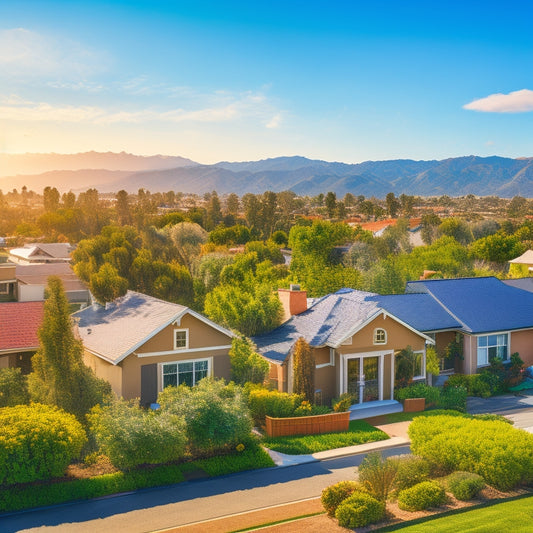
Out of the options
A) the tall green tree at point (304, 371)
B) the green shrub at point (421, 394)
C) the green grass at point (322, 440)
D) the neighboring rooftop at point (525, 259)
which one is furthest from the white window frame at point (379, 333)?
the neighboring rooftop at point (525, 259)

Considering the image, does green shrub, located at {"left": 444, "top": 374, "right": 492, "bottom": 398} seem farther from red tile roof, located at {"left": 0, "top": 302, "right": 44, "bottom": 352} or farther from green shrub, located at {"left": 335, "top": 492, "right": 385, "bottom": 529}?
red tile roof, located at {"left": 0, "top": 302, "right": 44, "bottom": 352}

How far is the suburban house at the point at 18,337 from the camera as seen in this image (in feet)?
89.3

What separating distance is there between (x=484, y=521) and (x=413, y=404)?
13.3 m

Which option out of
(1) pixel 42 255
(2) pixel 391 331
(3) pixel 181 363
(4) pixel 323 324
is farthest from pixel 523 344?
(1) pixel 42 255

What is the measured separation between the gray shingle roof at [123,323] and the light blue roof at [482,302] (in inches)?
644

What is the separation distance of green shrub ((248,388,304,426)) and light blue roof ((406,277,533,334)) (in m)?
13.1

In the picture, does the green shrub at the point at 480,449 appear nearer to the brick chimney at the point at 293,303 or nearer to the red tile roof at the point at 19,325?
the brick chimney at the point at 293,303

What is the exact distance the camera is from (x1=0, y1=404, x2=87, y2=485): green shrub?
16.9 m

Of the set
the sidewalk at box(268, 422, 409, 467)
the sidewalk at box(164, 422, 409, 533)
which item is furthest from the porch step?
the sidewalk at box(164, 422, 409, 533)

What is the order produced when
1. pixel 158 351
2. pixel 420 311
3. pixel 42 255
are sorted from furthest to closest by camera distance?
pixel 42 255, pixel 420 311, pixel 158 351

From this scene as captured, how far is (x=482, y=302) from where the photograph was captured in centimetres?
3597

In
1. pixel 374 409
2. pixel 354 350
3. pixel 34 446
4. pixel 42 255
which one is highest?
pixel 42 255

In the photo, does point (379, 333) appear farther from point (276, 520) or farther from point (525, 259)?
point (525, 259)

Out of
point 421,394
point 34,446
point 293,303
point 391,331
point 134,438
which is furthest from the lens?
point 293,303
